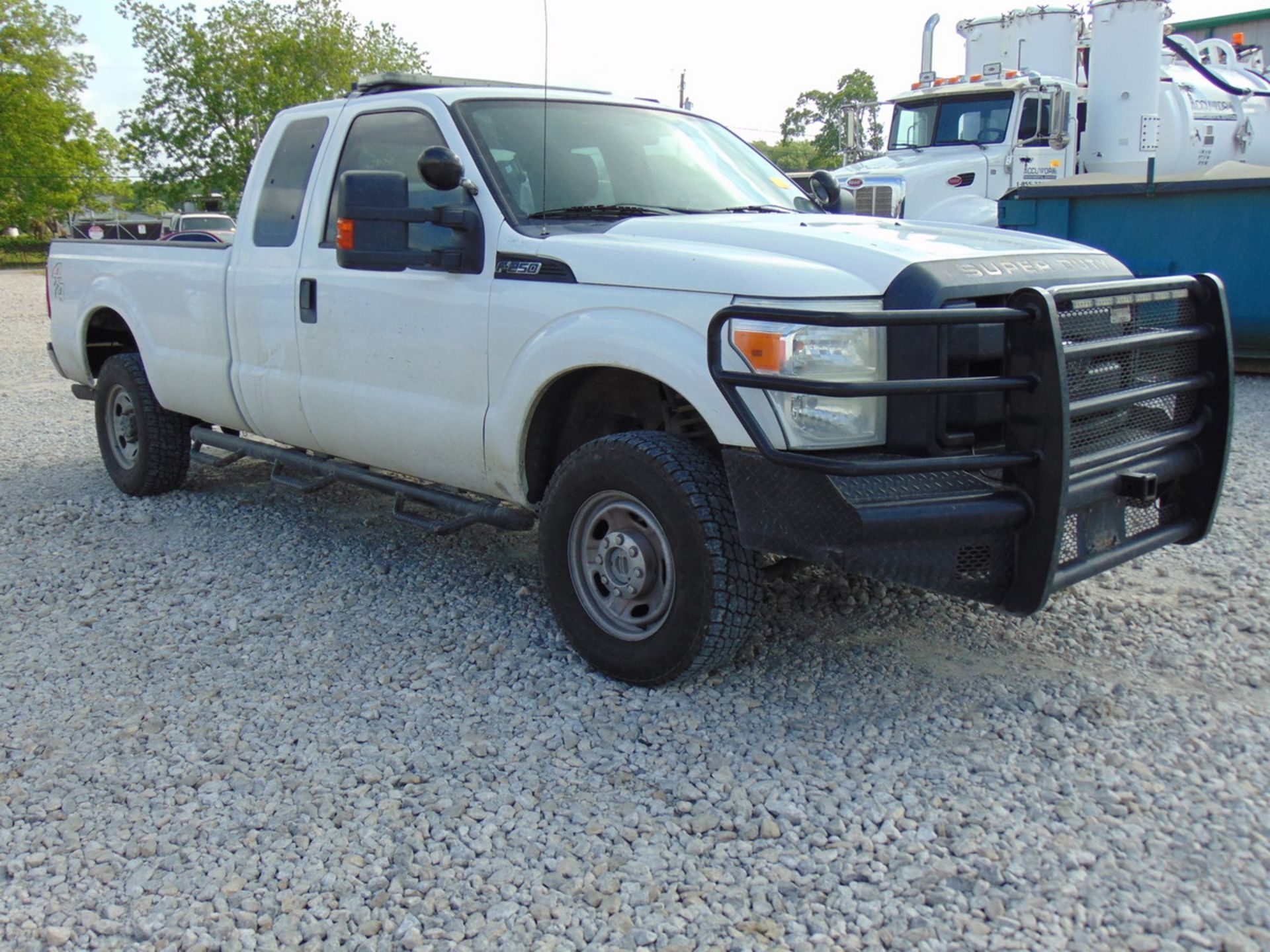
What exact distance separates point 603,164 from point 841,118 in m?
11.1

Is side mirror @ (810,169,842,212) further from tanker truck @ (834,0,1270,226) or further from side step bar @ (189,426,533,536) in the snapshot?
tanker truck @ (834,0,1270,226)

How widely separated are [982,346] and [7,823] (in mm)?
2957

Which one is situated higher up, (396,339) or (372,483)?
(396,339)

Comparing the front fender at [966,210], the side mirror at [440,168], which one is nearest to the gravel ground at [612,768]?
the side mirror at [440,168]

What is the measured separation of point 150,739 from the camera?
11.9ft

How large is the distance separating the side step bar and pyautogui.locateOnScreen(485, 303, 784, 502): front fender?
12cm

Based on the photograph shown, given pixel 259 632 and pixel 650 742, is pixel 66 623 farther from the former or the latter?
pixel 650 742

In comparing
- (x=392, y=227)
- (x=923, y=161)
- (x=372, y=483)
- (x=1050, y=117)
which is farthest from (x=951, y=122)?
(x=392, y=227)

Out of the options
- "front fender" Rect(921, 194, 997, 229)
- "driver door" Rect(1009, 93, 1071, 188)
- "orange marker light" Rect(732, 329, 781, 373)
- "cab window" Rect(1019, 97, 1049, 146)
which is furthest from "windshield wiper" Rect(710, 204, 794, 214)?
"cab window" Rect(1019, 97, 1049, 146)

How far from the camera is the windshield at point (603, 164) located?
Result: 4.44m

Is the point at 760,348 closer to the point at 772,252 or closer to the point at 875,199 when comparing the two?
the point at 772,252

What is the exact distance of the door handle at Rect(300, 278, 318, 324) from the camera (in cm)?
502

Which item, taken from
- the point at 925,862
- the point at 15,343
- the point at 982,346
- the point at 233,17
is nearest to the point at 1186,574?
the point at 982,346

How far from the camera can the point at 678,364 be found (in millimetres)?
3582
